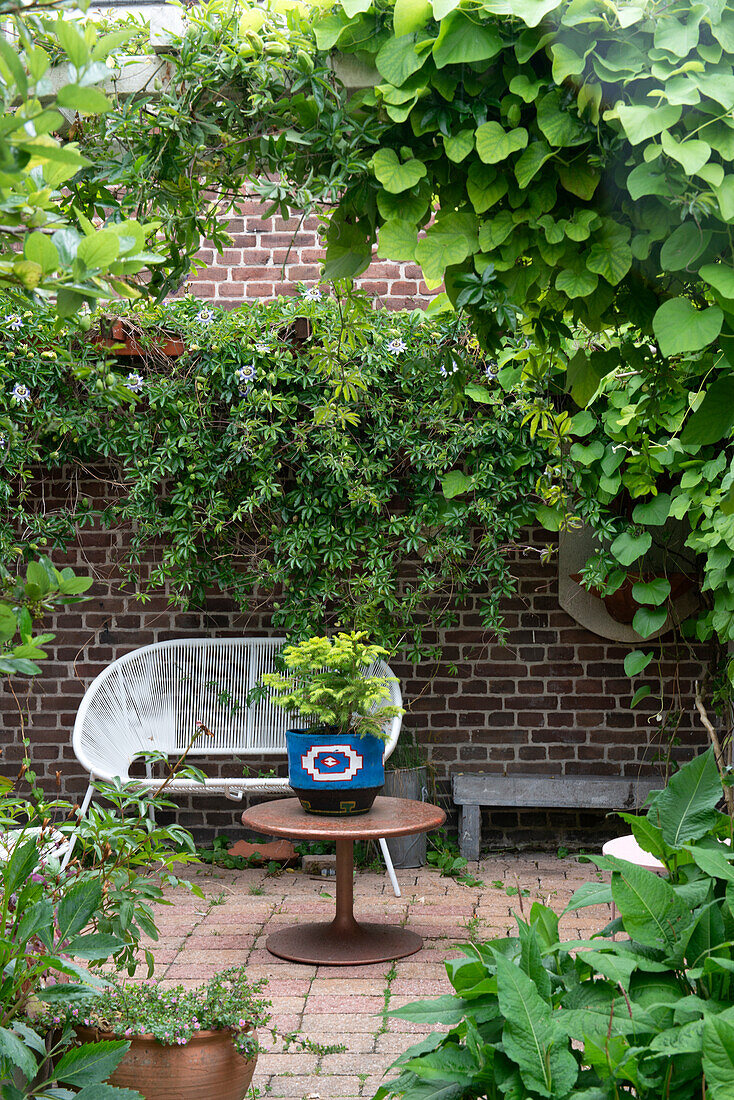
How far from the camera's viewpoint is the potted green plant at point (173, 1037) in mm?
1884

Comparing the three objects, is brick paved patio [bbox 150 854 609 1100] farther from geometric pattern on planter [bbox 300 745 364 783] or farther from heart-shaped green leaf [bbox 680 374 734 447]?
heart-shaped green leaf [bbox 680 374 734 447]

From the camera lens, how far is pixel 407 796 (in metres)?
4.55

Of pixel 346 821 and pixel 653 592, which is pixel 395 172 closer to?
pixel 346 821

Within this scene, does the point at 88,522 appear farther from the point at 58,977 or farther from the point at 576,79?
the point at 576,79

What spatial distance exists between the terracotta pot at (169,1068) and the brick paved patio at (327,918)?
1.94 ft

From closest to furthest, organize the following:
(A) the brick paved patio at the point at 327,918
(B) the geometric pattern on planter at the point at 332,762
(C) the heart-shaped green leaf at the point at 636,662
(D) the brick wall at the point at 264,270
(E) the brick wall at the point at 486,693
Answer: (A) the brick paved patio at the point at 327,918 → (B) the geometric pattern on planter at the point at 332,762 → (C) the heart-shaped green leaf at the point at 636,662 → (E) the brick wall at the point at 486,693 → (D) the brick wall at the point at 264,270

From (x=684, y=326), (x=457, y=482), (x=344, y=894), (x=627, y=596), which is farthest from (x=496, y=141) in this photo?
(x=627, y=596)

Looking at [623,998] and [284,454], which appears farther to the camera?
[284,454]

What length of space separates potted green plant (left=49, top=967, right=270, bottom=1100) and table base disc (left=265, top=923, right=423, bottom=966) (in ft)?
4.51

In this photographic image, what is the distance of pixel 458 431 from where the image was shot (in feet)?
14.4

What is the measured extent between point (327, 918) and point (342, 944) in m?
0.43

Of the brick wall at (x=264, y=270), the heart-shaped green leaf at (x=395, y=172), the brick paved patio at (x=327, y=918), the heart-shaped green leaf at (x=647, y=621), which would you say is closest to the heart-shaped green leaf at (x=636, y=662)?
the heart-shaped green leaf at (x=647, y=621)

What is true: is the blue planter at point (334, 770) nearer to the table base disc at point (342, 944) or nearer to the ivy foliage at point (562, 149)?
the table base disc at point (342, 944)

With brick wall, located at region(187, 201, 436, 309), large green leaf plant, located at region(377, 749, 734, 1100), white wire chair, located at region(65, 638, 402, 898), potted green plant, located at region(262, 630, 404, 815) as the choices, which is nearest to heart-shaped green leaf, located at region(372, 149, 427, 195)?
large green leaf plant, located at region(377, 749, 734, 1100)
